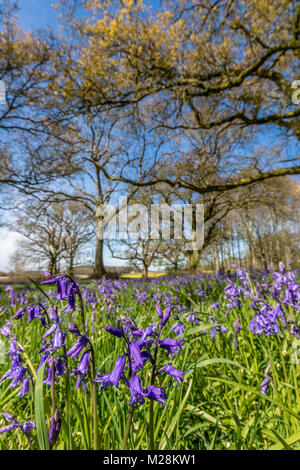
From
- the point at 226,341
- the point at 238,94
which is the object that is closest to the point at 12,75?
the point at 238,94

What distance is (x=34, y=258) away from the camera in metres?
23.9

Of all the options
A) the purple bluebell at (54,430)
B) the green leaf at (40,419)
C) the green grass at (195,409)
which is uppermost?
the green leaf at (40,419)

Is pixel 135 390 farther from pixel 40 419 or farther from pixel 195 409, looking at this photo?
pixel 195 409

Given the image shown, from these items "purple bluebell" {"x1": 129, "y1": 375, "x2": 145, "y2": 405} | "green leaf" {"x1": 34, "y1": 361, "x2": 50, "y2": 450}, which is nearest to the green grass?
"green leaf" {"x1": 34, "y1": 361, "x2": 50, "y2": 450}

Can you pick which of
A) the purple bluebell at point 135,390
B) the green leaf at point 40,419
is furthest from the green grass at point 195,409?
the purple bluebell at point 135,390

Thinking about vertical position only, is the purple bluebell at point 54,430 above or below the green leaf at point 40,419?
below

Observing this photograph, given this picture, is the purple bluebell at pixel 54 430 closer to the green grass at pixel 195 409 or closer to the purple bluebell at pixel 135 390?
the green grass at pixel 195 409

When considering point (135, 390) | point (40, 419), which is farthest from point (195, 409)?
point (40, 419)

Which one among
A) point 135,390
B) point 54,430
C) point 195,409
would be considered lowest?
point 195,409

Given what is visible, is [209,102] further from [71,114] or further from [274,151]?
[71,114]

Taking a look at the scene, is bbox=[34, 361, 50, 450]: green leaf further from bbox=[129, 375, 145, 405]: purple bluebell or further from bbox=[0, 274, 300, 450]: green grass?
bbox=[129, 375, 145, 405]: purple bluebell

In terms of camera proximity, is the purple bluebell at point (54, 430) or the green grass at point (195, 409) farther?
the green grass at point (195, 409)

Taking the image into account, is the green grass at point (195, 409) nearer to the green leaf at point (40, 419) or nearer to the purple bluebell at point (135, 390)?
the green leaf at point (40, 419)

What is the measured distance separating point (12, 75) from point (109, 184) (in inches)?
345
